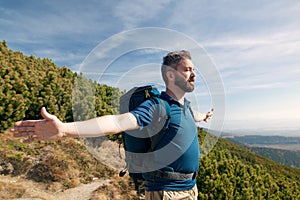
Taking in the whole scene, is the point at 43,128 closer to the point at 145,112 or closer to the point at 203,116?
the point at 145,112

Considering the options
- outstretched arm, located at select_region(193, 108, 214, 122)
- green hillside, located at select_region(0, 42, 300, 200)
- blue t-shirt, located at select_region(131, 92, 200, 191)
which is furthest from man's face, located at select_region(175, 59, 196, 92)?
green hillside, located at select_region(0, 42, 300, 200)

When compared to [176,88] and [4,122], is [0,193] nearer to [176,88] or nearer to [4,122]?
[4,122]

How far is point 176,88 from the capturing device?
2.51 meters

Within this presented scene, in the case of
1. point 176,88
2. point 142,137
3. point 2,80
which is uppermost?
point 2,80

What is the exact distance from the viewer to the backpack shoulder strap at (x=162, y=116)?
86.7 inches

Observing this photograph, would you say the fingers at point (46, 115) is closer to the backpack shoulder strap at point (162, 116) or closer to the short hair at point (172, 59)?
the backpack shoulder strap at point (162, 116)

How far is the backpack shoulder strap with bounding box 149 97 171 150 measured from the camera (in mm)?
2201

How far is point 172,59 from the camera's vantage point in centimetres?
254

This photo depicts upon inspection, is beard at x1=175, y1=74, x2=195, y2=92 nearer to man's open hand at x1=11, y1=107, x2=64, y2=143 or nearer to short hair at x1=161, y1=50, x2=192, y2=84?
short hair at x1=161, y1=50, x2=192, y2=84

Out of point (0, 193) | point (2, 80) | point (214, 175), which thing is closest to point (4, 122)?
point (2, 80)

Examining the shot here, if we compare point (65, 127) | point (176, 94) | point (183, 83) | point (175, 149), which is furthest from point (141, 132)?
point (65, 127)

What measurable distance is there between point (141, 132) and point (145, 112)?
0.96 ft

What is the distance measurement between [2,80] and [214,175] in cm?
859

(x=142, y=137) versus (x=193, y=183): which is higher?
(x=142, y=137)
